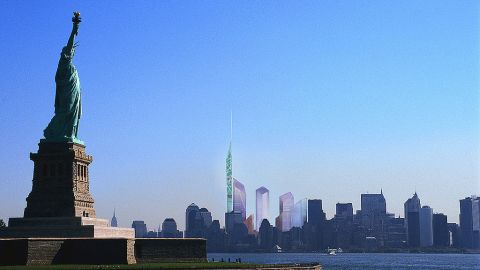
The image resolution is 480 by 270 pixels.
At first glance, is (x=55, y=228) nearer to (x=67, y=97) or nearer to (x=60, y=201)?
(x=60, y=201)

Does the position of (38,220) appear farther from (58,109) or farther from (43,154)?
(58,109)

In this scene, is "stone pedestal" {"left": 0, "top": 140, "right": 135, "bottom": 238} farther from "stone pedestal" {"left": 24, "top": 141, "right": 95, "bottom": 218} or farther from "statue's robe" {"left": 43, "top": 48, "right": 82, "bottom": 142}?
"statue's robe" {"left": 43, "top": 48, "right": 82, "bottom": 142}

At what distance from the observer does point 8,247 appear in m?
66.7

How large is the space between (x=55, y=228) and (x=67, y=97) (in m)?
15.1

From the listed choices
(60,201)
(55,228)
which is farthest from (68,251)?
(60,201)

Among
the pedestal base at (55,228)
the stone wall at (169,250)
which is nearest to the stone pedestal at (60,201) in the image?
the pedestal base at (55,228)

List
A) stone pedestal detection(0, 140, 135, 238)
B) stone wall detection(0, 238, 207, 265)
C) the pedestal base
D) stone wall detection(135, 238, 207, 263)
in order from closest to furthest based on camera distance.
→ 1. stone wall detection(0, 238, 207, 265)
2. the pedestal base
3. stone pedestal detection(0, 140, 135, 238)
4. stone wall detection(135, 238, 207, 263)

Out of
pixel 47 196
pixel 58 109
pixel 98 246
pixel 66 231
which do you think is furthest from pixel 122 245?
→ pixel 58 109

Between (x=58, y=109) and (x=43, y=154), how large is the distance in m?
5.39

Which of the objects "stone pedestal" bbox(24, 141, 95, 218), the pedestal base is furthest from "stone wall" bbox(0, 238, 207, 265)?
"stone pedestal" bbox(24, 141, 95, 218)

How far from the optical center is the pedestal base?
72125 millimetres

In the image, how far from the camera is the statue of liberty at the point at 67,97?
80125mm

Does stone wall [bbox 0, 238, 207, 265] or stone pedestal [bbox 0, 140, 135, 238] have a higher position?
stone pedestal [bbox 0, 140, 135, 238]

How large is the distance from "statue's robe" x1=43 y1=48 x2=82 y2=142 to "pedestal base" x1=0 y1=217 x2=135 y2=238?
30.4 feet
